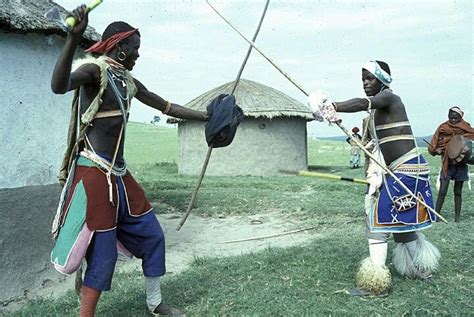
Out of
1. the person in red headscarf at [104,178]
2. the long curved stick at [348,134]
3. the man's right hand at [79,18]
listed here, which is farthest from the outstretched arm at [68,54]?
the long curved stick at [348,134]

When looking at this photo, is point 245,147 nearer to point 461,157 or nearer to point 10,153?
point 461,157

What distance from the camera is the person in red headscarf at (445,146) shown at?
25.7ft

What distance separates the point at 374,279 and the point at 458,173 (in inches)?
171

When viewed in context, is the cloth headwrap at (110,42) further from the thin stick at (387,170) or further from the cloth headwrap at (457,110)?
the cloth headwrap at (457,110)

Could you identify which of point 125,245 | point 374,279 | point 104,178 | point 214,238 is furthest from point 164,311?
point 214,238

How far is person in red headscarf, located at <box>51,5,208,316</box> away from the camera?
11.2 feet

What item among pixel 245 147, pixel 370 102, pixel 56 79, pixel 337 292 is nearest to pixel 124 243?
→ pixel 56 79

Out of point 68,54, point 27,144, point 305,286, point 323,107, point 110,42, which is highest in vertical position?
point 110,42

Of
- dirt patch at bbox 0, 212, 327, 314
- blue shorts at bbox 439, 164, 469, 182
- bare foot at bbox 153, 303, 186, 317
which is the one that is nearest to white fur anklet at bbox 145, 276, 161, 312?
bare foot at bbox 153, 303, 186, 317

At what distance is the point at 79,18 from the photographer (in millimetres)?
A: 2828

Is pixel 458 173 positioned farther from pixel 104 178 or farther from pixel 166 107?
pixel 104 178

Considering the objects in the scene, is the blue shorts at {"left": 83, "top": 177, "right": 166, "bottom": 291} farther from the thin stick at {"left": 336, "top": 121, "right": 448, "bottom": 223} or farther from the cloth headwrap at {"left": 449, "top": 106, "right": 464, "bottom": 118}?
the cloth headwrap at {"left": 449, "top": 106, "right": 464, "bottom": 118}

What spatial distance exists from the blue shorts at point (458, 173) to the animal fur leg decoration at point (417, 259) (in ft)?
12.0

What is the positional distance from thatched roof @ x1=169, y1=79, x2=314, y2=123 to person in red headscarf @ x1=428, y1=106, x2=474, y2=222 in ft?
29.5
